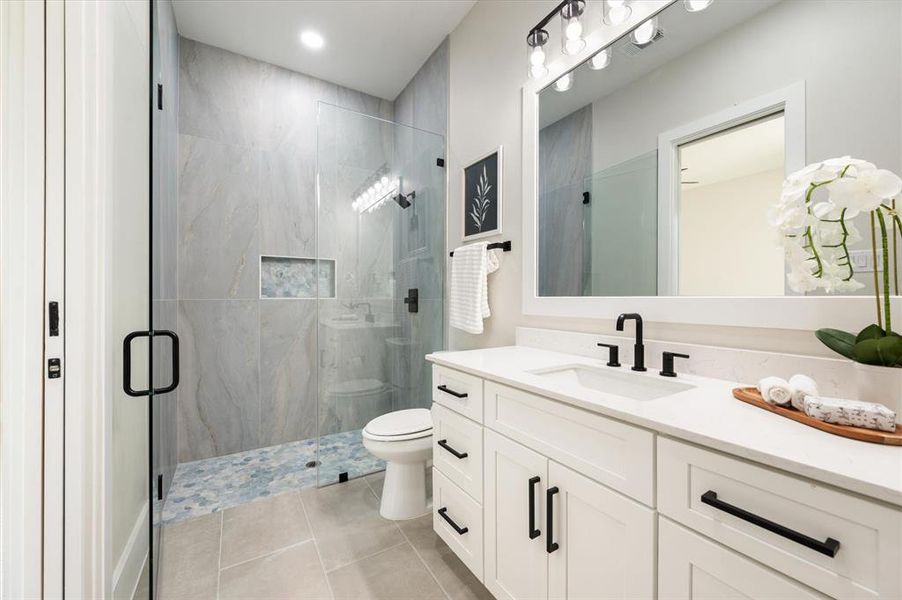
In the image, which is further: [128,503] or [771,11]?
[128,503]

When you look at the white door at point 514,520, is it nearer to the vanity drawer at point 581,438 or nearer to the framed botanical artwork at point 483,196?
the vanity drawer at point 581,438

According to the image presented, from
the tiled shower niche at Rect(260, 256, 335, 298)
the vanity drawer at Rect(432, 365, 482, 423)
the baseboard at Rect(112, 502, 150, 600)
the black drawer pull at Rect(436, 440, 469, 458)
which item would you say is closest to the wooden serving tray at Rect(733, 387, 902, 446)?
the vanity drawer at Rect(432, 365, 482, 423)

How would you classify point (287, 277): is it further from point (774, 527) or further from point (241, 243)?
point (774, 527)

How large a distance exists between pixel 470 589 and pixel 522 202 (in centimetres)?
168

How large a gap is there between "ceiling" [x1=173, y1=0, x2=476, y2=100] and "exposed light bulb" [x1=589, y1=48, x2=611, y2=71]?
44.6 inches

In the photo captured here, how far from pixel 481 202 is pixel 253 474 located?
2.21 metres

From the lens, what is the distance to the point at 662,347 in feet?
3.92

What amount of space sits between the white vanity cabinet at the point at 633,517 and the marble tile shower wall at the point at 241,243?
1.84 meters

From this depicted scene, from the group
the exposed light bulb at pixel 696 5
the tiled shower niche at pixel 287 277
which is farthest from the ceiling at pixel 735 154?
the tiled shower niche at pixel 287 277

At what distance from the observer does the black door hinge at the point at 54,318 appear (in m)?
0.83

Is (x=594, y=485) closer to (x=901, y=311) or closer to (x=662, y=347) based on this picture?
(x=662, y=347)

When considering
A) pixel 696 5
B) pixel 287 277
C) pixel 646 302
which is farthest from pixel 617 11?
pixel 287 277

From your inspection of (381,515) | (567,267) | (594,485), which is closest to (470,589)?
(381,515)

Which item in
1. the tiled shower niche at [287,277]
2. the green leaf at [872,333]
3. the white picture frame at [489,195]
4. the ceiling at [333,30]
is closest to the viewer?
the green leaf at [872,333]
